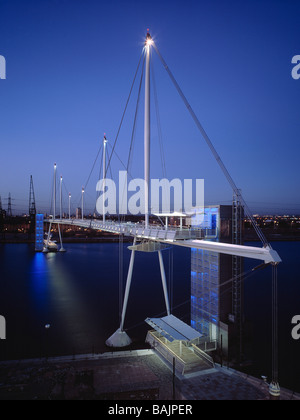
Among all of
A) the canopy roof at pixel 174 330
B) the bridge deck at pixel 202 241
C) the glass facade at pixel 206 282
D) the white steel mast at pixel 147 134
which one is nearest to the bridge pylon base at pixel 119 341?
the canopy roof at pixel 174 330

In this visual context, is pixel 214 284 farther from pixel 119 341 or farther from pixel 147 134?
pixel 147 134

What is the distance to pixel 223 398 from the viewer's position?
9.02m

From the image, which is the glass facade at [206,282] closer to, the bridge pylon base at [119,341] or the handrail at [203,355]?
the handrail at [203,355]

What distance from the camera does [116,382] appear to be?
10023mm

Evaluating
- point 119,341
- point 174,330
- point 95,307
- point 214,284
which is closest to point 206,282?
point 214,284

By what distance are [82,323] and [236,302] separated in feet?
38.1

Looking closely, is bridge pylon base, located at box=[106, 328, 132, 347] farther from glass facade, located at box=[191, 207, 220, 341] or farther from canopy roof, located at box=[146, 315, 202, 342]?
glass facade, located at box=[191, 207, 220, 341]

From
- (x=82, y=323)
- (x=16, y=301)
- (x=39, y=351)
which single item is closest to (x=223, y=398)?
(x=39, y=351)

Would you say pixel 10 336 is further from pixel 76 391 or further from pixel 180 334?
pixel 180 334

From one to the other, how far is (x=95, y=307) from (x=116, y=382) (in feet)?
45.7

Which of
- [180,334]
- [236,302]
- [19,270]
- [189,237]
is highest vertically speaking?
[189,237]

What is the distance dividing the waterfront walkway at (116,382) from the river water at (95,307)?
352 centimetres

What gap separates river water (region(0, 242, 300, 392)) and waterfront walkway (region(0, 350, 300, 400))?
3523mm
